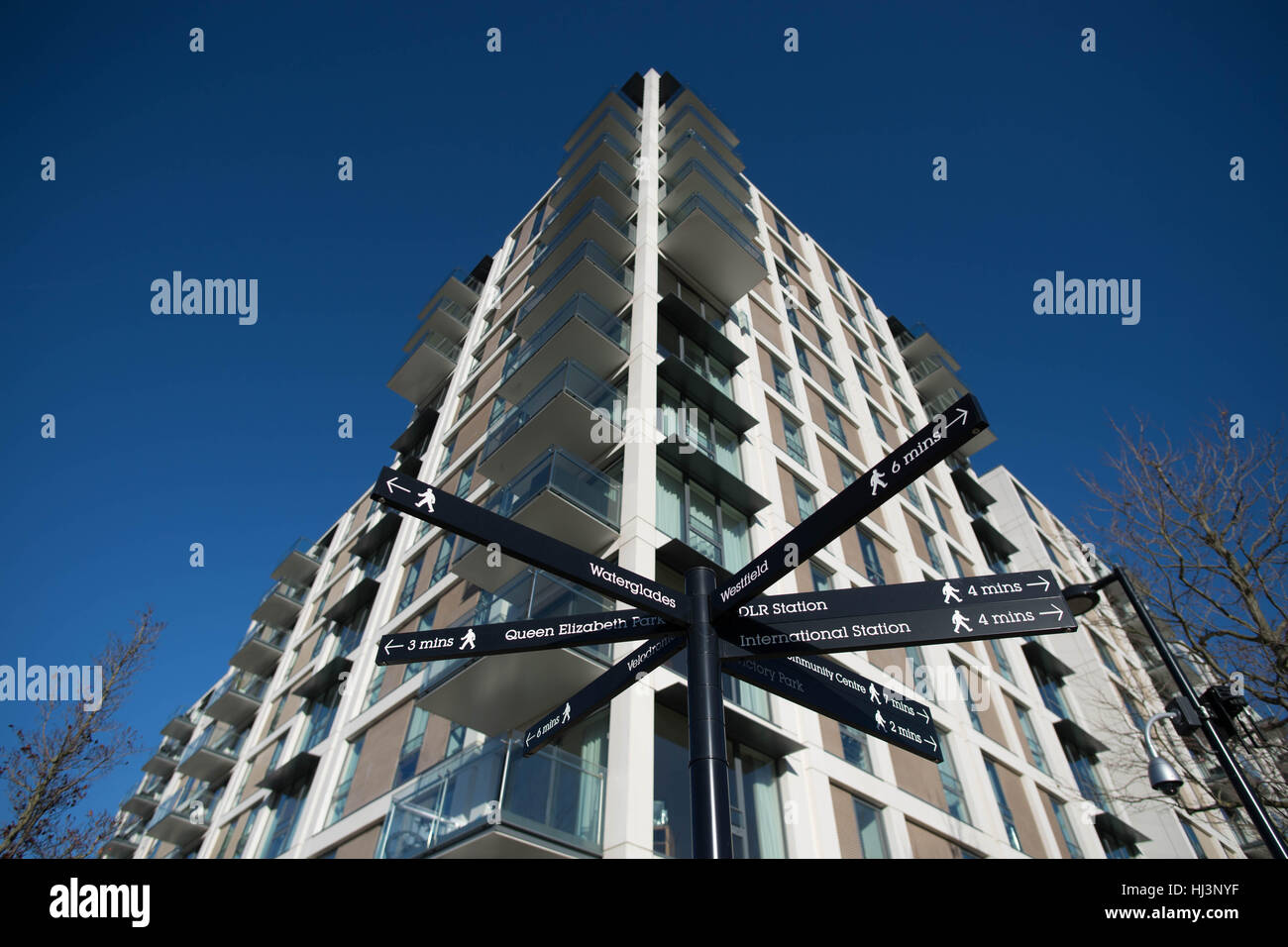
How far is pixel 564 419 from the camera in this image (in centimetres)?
1587

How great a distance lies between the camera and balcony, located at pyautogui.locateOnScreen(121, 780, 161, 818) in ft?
138

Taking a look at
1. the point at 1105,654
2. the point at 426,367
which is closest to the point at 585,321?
the point at 426,367

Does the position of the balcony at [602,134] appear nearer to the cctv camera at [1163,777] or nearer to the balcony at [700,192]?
the balcony at [700,192]

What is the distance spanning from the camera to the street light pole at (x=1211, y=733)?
6930 mm

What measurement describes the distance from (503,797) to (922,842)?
349 inches

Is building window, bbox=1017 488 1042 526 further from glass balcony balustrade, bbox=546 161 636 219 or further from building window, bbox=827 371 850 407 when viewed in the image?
glass balcony balustrade, bbox=546 161 636 219

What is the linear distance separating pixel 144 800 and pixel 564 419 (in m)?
43.8

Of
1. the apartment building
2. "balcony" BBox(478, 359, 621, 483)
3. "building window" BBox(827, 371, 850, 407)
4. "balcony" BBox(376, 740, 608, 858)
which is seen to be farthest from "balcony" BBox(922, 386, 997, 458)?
"balcony" BBox(376, 740, 608, 858)

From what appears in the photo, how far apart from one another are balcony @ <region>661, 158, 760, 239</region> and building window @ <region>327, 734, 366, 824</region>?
17.4 m

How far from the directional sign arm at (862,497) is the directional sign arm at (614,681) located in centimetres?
44

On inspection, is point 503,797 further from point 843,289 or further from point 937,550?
point 843,289

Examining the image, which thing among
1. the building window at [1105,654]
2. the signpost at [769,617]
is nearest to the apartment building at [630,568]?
the building window at [1105,654]

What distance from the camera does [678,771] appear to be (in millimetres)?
11305

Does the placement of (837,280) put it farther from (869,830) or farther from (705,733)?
(705,733)
